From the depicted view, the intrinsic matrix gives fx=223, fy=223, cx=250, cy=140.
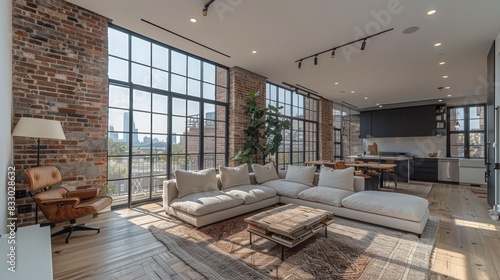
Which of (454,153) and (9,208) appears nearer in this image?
(9,208)

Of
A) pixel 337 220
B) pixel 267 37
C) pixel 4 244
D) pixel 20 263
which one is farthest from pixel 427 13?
pixel 4 244

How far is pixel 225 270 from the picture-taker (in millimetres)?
2184

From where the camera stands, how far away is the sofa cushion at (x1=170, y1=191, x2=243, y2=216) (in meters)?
3.20

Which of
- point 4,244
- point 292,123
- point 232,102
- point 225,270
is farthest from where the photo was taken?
point 292,123

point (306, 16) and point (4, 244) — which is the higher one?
point (306, 16)

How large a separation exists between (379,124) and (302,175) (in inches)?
264

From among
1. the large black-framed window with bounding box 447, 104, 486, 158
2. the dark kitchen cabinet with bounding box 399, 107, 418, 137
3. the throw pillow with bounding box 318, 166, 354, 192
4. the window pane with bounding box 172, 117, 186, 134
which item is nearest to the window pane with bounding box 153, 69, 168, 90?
the window pane with bounding box 172, 117, 186, 134

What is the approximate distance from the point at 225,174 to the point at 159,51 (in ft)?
9.40

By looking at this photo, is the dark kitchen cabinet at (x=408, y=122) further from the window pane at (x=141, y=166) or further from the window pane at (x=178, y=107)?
the window pane at (x=141, y=166)

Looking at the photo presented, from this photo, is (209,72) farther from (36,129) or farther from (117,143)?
(36,129)

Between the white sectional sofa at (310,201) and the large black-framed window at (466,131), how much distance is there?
671 cm

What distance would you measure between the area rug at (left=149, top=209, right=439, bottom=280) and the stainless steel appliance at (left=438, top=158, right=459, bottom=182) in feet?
19.7

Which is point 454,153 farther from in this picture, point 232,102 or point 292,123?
point 232,102

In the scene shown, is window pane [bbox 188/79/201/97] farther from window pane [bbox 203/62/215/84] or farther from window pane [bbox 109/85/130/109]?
window pane [bbox 109/85/130/109]
